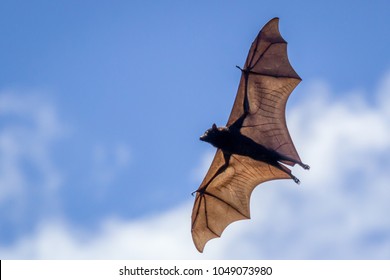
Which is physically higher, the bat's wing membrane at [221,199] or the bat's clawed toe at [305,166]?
the bat's wing membrane at [221,199]

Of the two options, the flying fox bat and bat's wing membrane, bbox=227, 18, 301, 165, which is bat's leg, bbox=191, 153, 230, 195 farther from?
bat's wing membrane, bbox=227, 18, 301, 165

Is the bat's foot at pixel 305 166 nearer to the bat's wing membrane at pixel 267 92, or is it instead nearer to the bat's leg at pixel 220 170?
the bat's wing membrane at pixel 267 92

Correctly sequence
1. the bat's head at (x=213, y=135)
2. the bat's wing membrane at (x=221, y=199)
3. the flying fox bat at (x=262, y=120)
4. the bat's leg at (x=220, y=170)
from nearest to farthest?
the bat's head at (x=213, y=135), the flying fox bat at (x=262, y=120), the bat's leg at (x=220, y=170), the bat's wing membrane at (x=221, y=199)

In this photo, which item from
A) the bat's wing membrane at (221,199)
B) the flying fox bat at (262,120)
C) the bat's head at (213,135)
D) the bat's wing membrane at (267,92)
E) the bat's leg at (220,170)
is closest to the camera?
the bat's head at (213,135)

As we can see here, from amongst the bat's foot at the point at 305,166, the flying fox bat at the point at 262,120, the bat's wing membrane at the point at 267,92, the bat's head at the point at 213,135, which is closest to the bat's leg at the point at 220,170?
the flying fox bat at the point at 262,120

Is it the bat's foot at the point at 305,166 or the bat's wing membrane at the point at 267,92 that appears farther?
the bat's wing membrane at the point at 267,92

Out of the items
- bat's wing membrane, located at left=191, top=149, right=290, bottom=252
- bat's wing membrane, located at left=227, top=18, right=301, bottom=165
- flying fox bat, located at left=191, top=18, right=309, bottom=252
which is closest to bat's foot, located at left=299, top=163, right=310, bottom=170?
flying fox bat, located at left=191, top=18, right=309, bottom=252
